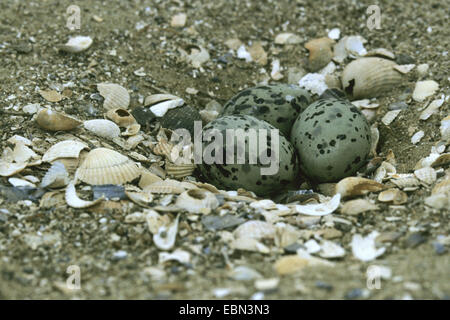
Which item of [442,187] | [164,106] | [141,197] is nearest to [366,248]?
[442,187]

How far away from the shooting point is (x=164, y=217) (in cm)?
240

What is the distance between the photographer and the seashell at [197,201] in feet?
8.14

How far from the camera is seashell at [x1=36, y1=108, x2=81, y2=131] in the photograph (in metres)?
2.96

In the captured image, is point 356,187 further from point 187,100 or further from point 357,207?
point 187,100

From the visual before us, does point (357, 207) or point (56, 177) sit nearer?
point (357, 207)

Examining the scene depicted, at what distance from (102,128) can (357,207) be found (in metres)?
1.53

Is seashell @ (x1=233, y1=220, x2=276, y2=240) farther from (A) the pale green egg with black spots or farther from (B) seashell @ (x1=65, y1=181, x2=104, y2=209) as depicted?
(B) seashell @ (x1=65, y1=181, x2=104, y2=209)

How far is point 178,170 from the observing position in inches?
119

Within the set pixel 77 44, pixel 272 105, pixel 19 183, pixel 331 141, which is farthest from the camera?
pixel 77 44

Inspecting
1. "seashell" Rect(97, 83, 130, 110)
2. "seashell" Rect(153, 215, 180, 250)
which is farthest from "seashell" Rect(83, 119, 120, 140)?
"seashell" Rect(153, 215, 180, 250)

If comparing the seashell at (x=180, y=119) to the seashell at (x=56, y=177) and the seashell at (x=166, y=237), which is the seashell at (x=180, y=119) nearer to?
the seashell at (x=56, y=177)

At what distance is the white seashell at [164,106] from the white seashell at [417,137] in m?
1.44

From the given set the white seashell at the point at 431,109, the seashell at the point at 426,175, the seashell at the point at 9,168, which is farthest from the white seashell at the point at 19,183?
the white seashell at the point at 431,109
